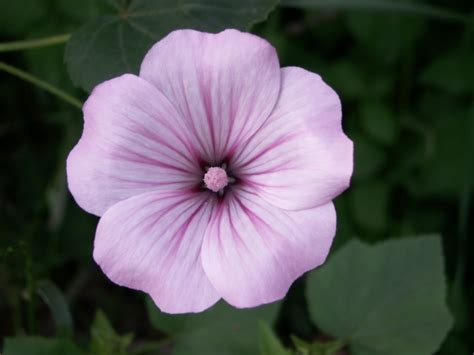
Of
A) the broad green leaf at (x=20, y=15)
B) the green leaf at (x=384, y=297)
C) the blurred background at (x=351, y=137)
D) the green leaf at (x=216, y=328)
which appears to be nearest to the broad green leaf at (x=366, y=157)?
the blurred background at (x=351, y=137)

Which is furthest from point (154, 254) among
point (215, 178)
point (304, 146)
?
point (304, 146)

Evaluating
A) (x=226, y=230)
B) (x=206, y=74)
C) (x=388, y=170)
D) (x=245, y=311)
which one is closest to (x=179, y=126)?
(x=206, y=74)

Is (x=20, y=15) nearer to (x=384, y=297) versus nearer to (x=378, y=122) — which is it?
(x=378, y=122)

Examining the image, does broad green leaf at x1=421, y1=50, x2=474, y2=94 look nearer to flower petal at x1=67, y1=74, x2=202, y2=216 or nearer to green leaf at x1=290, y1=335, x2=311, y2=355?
green leaf at x1=290, y1=335, x2=311, y2=355

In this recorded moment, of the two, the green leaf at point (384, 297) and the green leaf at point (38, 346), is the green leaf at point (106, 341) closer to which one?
the green leaf at point (38, 346)

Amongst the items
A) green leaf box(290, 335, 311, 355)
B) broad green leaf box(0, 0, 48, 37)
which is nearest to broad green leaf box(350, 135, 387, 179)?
green leaf box(290, 335, 311, 355)

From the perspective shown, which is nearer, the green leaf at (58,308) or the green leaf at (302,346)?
the green leaf at (302,346)
